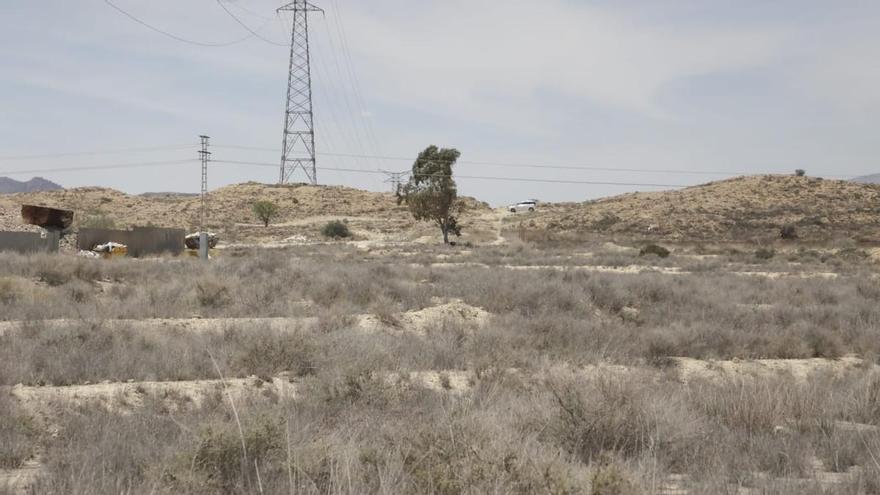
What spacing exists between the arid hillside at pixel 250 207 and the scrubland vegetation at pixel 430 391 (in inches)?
2203

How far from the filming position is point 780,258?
44.7 meters

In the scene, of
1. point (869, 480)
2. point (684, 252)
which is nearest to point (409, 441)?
point (869, 480)

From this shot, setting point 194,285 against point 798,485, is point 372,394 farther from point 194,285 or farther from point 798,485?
point 194,285

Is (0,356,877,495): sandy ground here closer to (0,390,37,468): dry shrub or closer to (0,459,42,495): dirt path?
(0,459,42,495): dirt path

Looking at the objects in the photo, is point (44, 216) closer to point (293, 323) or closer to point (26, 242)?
point (26, 242)

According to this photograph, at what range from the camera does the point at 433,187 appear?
61531mm

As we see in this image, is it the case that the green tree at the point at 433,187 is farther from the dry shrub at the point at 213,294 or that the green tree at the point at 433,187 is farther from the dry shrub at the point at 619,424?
the dry shrub at the point at 619,424

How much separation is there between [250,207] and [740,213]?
213 ft

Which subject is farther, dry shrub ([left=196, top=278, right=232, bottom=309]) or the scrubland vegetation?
dry shrub ([left=196, top=278, right=232, bottom=309])

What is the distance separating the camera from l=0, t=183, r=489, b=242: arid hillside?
3113 inches

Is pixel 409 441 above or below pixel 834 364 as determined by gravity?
above

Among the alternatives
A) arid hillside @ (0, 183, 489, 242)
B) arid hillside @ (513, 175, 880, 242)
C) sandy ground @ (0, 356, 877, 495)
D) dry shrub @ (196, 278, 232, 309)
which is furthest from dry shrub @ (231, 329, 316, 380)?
arid hillside @ (0, 183, 489, 242)

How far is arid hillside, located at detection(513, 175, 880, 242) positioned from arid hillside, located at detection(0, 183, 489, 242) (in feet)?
69.5

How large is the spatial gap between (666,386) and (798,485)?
4342 millimetres
